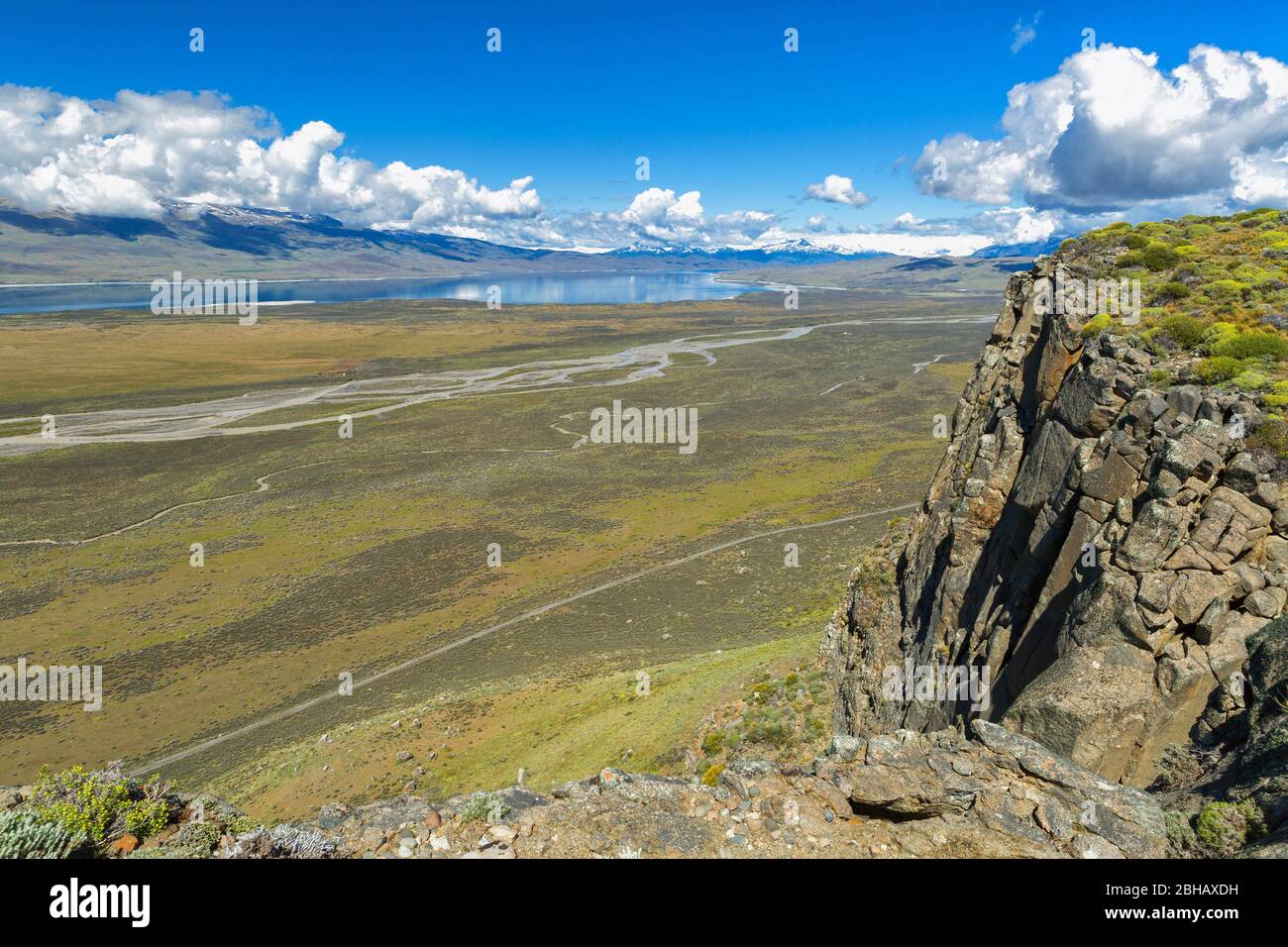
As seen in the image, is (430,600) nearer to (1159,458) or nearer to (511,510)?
(511,510)

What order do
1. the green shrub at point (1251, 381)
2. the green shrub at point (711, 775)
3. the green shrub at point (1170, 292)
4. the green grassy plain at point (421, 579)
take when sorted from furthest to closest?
1. the green grassy plain at point (421, 579)
2. the green shrub at point (1170, 292)
3. the green shrub at point (711, 775)
4. the green shrub at point (1251, 381)

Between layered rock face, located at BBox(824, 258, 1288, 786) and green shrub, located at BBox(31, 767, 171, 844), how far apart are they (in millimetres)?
15166

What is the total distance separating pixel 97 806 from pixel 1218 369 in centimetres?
2402

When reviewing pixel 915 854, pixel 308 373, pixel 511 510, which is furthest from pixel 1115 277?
pixel 308 373

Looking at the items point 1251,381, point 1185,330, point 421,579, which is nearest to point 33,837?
point 1251,381

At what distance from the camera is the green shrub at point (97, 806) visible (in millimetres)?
9031

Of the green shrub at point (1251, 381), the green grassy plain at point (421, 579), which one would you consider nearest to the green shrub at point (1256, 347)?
the green shrub at point (1251, 381)

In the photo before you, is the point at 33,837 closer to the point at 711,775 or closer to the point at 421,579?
the point at 711,775

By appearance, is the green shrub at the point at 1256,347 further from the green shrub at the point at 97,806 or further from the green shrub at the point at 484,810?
the green shrub at the point at 97,806

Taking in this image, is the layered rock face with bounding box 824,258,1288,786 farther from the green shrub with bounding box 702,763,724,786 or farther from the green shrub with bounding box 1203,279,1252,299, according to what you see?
the green shrub with bounding box 702,763,724,786

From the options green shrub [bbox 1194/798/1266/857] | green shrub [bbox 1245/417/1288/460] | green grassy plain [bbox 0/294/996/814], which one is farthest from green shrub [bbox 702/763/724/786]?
green shrub [bbox 1245/417/1288/460]

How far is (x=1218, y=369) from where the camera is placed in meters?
16.1

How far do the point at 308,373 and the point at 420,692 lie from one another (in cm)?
14243

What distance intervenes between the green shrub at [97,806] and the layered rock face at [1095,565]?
1517 cm
